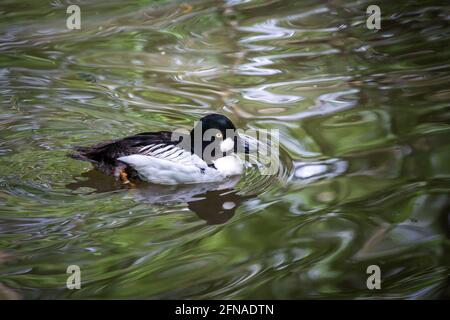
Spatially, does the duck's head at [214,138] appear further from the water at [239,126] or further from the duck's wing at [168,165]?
the water at [239,126]

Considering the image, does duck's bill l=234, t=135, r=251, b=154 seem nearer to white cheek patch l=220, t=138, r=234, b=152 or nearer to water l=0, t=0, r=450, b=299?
white cheek patch l=220, t=138, r=234, b=152

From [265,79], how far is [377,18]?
234cm

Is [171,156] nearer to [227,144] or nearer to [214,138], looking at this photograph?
[214,138]

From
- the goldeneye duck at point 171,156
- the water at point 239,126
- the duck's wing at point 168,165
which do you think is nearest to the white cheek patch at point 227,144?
the goldeneye duck at point 171,156

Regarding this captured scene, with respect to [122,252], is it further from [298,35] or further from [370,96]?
[298,35]

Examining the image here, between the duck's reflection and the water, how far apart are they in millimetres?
25

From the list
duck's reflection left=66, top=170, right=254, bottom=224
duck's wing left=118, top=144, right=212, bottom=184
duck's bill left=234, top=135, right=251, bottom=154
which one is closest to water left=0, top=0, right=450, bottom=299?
duck's reflection left=66, top=170, right=254, bottom=224

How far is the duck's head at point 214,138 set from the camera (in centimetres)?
700

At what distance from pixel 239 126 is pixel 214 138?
774mm

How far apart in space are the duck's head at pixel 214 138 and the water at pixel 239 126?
1.36 ft

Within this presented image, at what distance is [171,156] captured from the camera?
6.84 meters

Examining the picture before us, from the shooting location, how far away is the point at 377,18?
1008 centimetres
